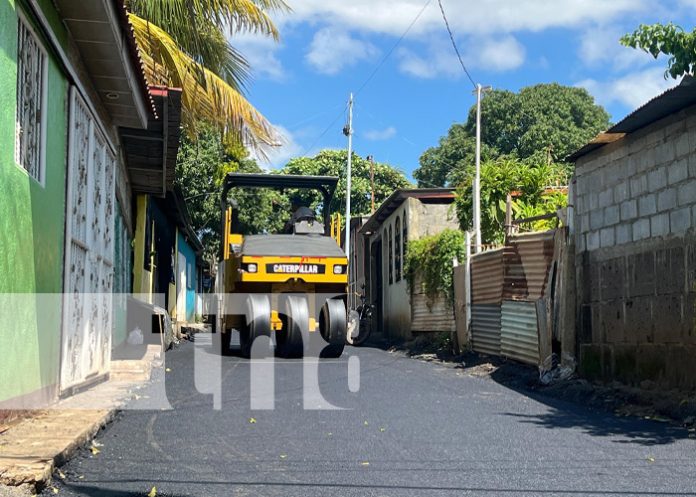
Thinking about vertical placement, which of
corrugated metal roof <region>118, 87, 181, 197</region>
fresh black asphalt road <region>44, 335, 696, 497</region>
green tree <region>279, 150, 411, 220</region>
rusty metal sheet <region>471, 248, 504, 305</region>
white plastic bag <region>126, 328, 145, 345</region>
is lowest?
fresh black asphalt road <region>44, 335, 696, 497</region>

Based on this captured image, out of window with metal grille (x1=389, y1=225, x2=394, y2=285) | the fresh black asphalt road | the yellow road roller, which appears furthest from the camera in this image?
window with metal grille (x1=389, y1=225, x2=394, y2=285)

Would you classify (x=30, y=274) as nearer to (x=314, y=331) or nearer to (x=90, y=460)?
(x=90, y=460)

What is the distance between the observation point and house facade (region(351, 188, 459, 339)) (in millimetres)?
20078

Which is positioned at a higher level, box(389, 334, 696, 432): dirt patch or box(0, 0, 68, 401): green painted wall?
box(0, 0, 68, 401): green painted wall

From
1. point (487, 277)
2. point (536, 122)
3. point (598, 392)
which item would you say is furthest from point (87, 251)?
point (536, 122)

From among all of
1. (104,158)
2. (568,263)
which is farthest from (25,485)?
(568,263)

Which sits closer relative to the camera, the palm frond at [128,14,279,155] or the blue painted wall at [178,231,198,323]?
the palm frond at [128,14,279,155]

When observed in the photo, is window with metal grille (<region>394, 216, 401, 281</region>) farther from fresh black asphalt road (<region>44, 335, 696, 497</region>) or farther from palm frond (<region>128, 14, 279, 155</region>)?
fresh black asphalt road (<region>44, 335, 696, 497</region>)

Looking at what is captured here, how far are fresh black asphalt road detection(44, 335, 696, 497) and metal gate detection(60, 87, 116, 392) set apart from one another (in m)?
0.88

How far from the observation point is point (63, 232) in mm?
7477

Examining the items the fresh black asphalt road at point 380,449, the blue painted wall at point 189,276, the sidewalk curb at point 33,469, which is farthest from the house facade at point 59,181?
the blue painted wall at point 189,276

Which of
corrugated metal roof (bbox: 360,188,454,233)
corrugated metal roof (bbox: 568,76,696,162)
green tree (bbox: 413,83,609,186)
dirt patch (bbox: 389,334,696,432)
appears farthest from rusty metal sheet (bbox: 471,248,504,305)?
green tree (bbox: 413,83,609,186)

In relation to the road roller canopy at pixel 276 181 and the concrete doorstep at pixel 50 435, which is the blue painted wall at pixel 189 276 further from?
the concrete doorstep at pixel 50 435

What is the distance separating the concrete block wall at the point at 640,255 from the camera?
862 centimetres
